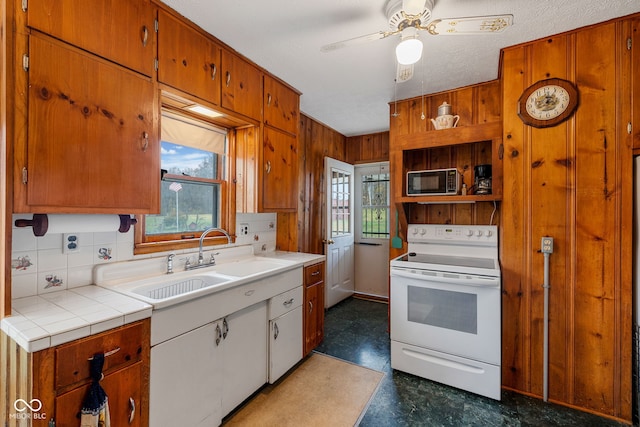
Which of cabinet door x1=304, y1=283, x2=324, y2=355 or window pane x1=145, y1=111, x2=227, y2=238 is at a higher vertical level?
window pane x1=145, y1=111, x2=227, y2=238

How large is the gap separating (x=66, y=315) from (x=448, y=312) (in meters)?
2.23

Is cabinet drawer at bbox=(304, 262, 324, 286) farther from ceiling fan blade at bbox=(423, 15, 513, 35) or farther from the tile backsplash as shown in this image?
ceiling fan blade at bbox=(423, 15, 513, 35)

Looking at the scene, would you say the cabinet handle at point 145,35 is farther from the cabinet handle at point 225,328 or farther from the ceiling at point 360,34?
the cabinet handle at point 225,328

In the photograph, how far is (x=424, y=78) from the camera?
2539mm

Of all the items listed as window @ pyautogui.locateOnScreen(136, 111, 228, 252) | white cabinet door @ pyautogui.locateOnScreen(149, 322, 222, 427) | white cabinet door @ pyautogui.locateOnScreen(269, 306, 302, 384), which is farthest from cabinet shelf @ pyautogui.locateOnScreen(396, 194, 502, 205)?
white cabinet door @ pyautogui.locateOnScreen(149, 322, 222, 427)

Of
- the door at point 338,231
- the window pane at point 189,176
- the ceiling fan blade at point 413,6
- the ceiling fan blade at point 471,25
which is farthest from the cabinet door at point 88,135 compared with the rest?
the door at point 338,231

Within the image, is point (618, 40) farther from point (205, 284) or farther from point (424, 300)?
point (205, 284)

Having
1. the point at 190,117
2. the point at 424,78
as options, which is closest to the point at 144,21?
the point at 190,117

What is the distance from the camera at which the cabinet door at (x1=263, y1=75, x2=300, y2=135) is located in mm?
2490

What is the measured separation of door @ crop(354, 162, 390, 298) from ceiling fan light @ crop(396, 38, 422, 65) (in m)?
2.53

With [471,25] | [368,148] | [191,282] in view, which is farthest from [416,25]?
[368,148]

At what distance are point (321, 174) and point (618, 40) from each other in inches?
108

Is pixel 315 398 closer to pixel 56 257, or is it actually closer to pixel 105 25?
pixel 56 257

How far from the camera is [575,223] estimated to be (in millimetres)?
1935
